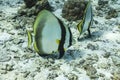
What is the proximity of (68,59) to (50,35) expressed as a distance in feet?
2.99

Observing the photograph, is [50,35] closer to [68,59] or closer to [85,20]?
[68,59]

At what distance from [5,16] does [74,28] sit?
176 centimetres

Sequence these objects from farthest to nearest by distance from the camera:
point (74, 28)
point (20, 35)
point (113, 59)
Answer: point (74, 28), point (20, 35), point (113, 59)

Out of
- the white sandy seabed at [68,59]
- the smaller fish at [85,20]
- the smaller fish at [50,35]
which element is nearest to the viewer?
the smaller fish at [50,35]

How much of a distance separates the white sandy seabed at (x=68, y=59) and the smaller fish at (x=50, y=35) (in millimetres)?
537

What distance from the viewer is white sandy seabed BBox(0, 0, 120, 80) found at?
3758 mm

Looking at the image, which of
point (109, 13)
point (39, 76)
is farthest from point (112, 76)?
point (109, 13)

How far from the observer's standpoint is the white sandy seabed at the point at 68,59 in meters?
3.76

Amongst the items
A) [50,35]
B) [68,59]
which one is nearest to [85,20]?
[68,59]

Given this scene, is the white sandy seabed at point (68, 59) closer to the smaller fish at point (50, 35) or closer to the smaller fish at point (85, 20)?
the smaller fish at point (85, 20)

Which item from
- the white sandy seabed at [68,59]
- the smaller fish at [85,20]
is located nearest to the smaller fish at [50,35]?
the white sandy seabed at [68,59]

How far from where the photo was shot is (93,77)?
147 inches

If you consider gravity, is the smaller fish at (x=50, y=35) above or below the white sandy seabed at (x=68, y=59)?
above

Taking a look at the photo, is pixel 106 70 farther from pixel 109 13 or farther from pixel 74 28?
pixel 109 13
